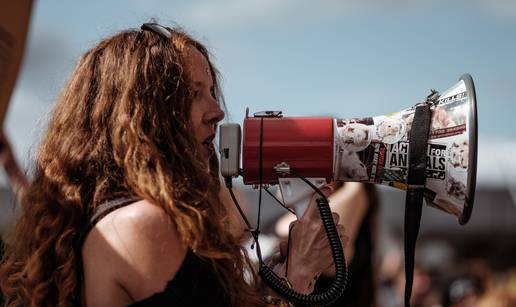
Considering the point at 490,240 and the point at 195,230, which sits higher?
the point at 195,230

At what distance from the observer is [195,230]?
7.14ft

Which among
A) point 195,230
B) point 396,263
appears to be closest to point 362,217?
point 195,230

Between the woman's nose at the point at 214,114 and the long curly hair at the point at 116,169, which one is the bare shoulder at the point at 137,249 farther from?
the woman's nose at the point at 214,114

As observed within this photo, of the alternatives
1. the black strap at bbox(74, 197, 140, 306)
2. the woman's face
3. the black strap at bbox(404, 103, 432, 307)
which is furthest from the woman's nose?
the black strap at bbox(404, 103, 432, 307)

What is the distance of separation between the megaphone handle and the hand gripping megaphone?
0.10 m

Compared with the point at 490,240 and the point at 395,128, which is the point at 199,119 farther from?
the point at 490,240

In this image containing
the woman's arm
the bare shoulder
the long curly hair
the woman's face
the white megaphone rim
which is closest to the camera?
the bare shoulder

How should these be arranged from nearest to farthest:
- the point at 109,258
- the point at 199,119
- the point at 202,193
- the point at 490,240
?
the point at 109,258
the point at 202,193
the point at 199,119
the point at 490,240

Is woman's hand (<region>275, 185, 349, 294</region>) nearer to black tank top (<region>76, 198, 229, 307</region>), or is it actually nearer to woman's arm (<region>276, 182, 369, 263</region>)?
black tank top (<region>76, 198, 229, 307</region>)

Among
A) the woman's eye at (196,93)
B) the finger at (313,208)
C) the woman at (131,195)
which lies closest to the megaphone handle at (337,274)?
the finger at (313,208)

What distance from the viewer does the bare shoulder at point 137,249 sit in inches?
84.2

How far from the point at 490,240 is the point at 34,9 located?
32.9 feet

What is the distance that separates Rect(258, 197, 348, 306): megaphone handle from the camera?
2.70 meters

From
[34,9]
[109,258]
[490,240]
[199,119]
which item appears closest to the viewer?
[34,9]
